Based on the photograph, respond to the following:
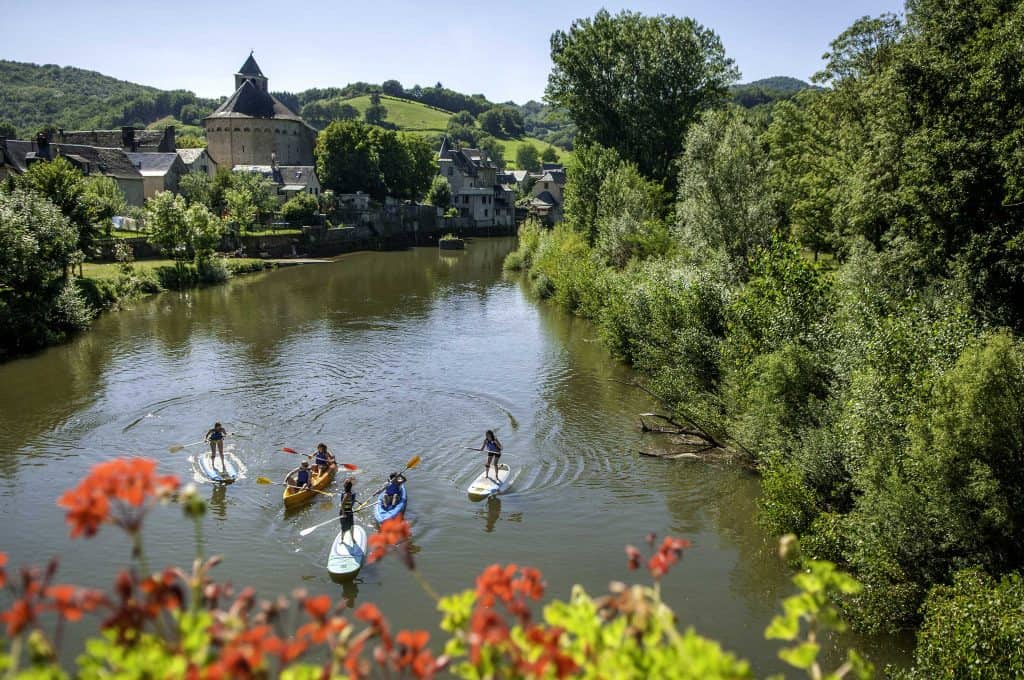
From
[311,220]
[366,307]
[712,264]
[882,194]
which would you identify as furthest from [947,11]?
[311,220]

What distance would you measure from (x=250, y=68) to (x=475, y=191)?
34544mm

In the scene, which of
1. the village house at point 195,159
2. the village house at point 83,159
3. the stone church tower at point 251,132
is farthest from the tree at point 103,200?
the stone church tower at point 251,132

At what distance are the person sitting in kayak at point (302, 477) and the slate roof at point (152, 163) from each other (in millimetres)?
64813

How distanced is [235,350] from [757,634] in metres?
27.6

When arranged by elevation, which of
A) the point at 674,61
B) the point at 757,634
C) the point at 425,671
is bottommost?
the point at 757,634

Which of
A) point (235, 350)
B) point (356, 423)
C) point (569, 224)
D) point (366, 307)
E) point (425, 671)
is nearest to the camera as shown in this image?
point (425, 671)

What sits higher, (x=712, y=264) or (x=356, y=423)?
(x=712, y=264)

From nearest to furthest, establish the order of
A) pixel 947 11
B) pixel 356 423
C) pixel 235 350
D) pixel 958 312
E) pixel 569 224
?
pixel 958 312
pixel 947 11
pixel 356 423
pixel 235 350
pixel 569 224

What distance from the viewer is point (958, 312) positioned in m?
16.3

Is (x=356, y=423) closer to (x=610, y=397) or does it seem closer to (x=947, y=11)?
(x=610, y=397)

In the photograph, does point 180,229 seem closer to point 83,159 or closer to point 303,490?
point 83,159

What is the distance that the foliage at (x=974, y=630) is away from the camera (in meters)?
10.6

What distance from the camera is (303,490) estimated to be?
63.1ft

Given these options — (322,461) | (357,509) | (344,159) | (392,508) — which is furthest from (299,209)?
(392,508)
